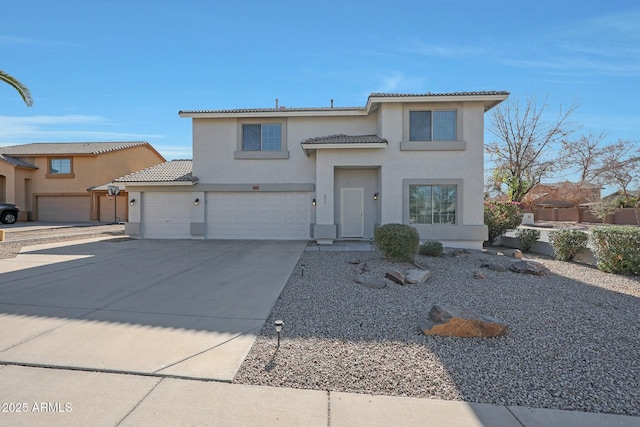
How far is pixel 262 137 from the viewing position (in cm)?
1534

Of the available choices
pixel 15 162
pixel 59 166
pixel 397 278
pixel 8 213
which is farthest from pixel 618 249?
pixel 15 162

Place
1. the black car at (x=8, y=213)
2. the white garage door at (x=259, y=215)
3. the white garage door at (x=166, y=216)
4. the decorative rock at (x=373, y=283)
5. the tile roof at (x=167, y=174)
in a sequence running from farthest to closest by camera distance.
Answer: the black car at (x=8, y=213) < the white garage door at (x=166, y=216) < the tile roof at (x=167, y=174) < the white garage door at (x=259, y=215) < the decorative rock at (x=373, y=283)

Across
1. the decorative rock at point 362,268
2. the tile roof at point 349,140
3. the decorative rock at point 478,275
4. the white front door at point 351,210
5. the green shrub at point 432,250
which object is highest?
the tile roof at point 349,140

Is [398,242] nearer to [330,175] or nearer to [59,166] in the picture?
[330,175]

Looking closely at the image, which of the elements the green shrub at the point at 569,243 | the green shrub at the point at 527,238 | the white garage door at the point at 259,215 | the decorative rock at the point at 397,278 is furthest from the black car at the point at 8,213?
the green shrub at the point at 569,243

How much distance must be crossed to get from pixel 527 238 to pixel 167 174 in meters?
16.2

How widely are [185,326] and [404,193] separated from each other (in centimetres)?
1029

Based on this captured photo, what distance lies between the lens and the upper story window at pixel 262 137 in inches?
601

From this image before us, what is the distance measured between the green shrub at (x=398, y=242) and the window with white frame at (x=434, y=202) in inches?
177

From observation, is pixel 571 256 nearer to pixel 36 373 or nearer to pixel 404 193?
pixel 404 193

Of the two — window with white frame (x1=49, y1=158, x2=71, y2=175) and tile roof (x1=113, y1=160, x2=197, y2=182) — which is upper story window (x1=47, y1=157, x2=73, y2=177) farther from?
tile roof (x1=113, y1=160, x2=197, y2=182)

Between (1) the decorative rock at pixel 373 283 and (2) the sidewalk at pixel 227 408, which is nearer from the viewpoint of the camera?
(2) the sidewalk at pixel 227 408

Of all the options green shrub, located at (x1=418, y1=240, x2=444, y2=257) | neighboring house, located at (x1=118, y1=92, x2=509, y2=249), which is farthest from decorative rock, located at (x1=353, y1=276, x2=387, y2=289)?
neighboring house, located at (x1=118, y1=92, x2=509, y2=249)

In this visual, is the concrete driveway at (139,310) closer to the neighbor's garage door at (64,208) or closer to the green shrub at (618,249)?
the green shrub at (618,249)
